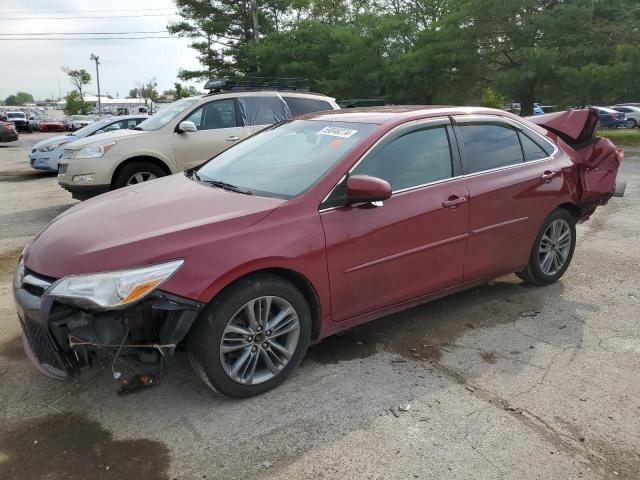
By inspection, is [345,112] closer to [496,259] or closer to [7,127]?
[496,259]

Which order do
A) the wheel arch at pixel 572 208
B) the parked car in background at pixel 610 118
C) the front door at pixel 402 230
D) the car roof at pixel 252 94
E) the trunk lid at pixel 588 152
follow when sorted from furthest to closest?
the parked car in background at pixel 610 118 → the car roof at pixel 252 94 → the trunk lid at pixel 588 152 → the wheel arch at pixel 572 208 → the front door at pixel 402 230

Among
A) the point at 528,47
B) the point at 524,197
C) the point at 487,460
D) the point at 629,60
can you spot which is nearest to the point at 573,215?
the point at 524,197

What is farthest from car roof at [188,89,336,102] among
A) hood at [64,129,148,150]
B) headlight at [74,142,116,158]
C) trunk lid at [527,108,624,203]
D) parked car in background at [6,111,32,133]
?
parked car in background at [6,111,32,133]

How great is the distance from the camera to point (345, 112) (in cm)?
429

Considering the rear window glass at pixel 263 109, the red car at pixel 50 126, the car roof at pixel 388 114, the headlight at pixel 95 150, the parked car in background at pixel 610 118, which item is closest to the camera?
the car roof at pixel 388 114

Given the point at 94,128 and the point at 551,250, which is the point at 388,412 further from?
the point at 94,128

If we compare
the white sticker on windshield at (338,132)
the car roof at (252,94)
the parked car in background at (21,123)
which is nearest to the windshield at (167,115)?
the car roof at (252,94)

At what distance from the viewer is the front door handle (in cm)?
381

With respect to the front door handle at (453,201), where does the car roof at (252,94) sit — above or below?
above

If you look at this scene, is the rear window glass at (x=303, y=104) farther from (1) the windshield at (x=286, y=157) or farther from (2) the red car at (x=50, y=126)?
(2) the red car at (x=50, y=126)

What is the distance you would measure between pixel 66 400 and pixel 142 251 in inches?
43.5

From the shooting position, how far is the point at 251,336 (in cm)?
305

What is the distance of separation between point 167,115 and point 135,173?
3.65 feet

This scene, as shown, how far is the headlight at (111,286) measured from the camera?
266 centimetres
